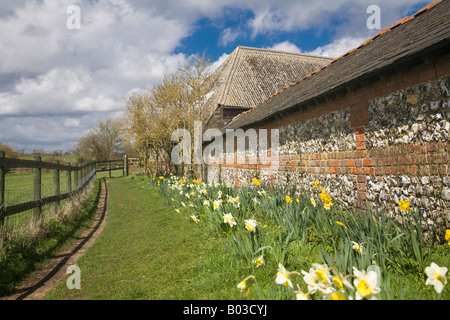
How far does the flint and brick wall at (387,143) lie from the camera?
3863 millimetres

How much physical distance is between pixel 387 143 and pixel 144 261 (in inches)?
182

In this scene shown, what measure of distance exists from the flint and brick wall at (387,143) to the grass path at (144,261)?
2.79m

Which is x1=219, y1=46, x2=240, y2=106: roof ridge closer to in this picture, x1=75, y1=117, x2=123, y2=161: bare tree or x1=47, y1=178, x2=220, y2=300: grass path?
x1=47, y1=178, x2=220, y2=300: grass path

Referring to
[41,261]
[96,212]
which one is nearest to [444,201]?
[41,261]

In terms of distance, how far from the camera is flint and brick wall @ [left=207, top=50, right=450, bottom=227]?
3863 millimetres

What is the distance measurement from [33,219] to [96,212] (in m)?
4.93

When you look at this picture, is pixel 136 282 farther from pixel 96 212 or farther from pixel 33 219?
pixel 96 212

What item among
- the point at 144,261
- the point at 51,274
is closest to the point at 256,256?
the point at 144,261

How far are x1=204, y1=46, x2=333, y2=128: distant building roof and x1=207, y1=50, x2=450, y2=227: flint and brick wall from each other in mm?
10392

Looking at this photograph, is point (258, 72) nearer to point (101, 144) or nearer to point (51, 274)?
point (51, 274)

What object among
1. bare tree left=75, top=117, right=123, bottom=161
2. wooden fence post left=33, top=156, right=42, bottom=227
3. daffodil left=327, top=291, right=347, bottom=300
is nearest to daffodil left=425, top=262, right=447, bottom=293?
daffodil left=327, top=291, right=347, bottom=300
